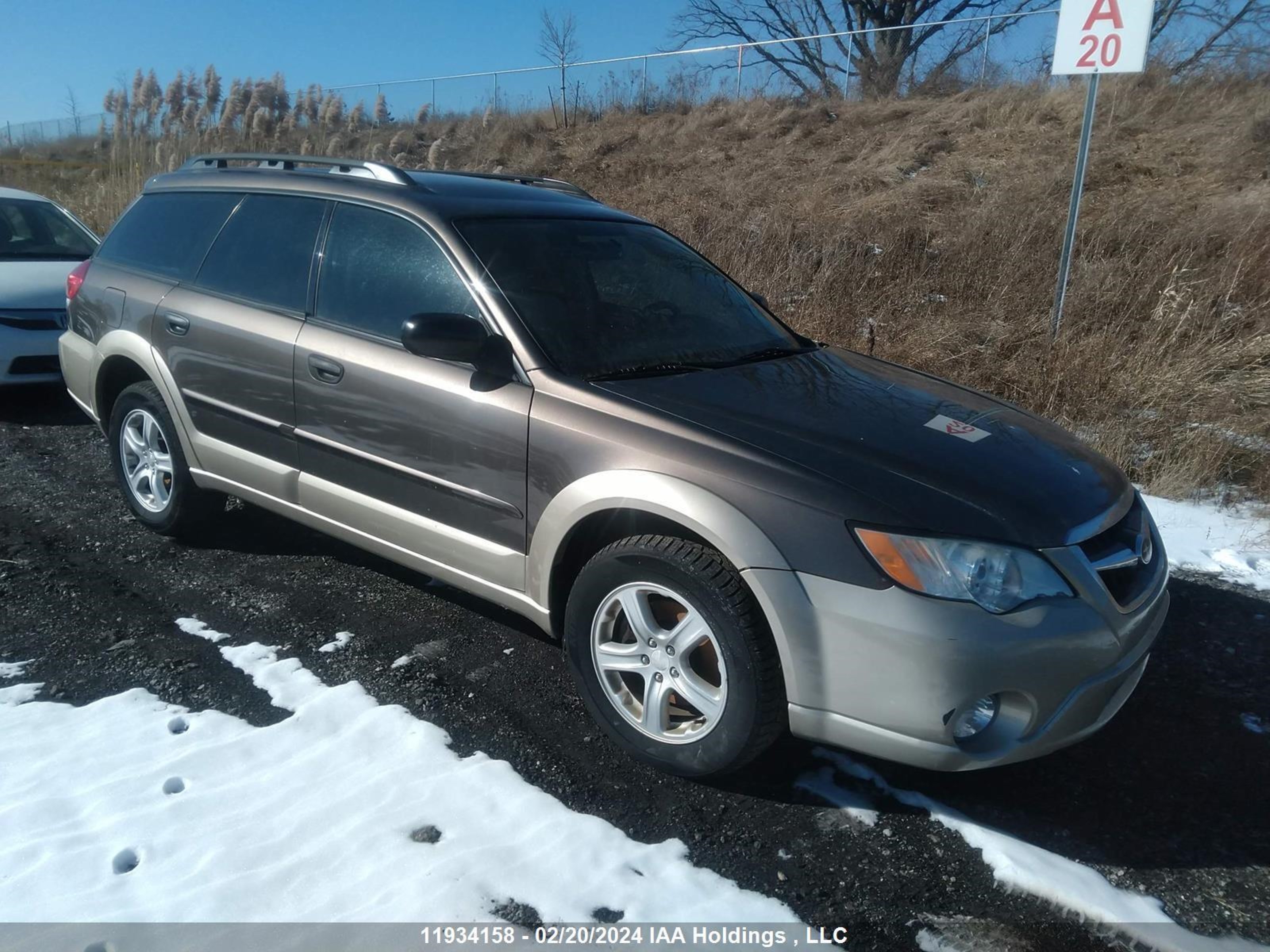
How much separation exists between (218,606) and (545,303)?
1.93 metres

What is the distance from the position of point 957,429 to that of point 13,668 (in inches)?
135

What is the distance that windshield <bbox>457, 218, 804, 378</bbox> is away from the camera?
3.38 meters

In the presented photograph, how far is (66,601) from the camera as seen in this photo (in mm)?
4023

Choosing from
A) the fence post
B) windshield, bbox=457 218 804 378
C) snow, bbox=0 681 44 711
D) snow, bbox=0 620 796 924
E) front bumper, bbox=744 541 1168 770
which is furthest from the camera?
the fence post

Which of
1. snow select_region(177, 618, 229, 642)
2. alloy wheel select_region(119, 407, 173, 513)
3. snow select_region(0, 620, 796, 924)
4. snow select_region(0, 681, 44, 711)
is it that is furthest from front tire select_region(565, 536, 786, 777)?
alloy wheel select_region(119, 407, 173, 513)

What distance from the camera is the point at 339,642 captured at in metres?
3.75

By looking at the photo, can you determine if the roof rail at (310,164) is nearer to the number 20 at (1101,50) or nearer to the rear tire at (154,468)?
the rear tire at (154,468)

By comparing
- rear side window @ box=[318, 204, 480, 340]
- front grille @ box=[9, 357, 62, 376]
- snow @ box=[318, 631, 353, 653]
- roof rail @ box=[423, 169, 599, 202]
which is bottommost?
snow @ box=[318, 631, 353, 653]

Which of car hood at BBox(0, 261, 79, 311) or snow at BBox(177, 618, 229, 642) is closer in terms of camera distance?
snow at BBox(177, 618, 229, 642)

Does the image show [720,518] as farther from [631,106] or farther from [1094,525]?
[631,106]

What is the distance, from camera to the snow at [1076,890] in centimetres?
237

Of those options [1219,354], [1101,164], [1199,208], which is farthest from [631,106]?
[1219,354]

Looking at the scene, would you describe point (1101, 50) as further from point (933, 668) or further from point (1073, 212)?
point (933, 668)

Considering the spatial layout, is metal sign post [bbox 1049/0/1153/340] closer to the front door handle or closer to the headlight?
the headlight
